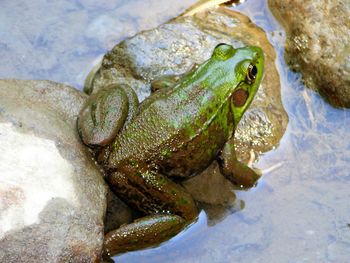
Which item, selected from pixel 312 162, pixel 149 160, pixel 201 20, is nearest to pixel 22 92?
pixel 149 160

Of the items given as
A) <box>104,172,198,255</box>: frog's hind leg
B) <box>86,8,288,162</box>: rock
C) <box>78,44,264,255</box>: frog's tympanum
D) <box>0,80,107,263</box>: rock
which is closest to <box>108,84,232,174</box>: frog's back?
<box>78,44,264,255</box>: frog's tympanum

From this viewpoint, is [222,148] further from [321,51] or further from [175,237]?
[321,51]

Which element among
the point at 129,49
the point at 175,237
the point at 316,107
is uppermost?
the point at 129,49

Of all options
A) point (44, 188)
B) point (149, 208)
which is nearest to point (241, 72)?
point (149, 208)

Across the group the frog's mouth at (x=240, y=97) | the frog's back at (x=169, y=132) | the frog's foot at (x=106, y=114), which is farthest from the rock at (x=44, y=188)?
the frog's mouth at (x=240, y=97)

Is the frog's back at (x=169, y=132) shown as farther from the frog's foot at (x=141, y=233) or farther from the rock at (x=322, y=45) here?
the rock at (x=322, y=45)

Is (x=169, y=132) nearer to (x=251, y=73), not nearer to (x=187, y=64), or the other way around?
(x=251, y=73)
